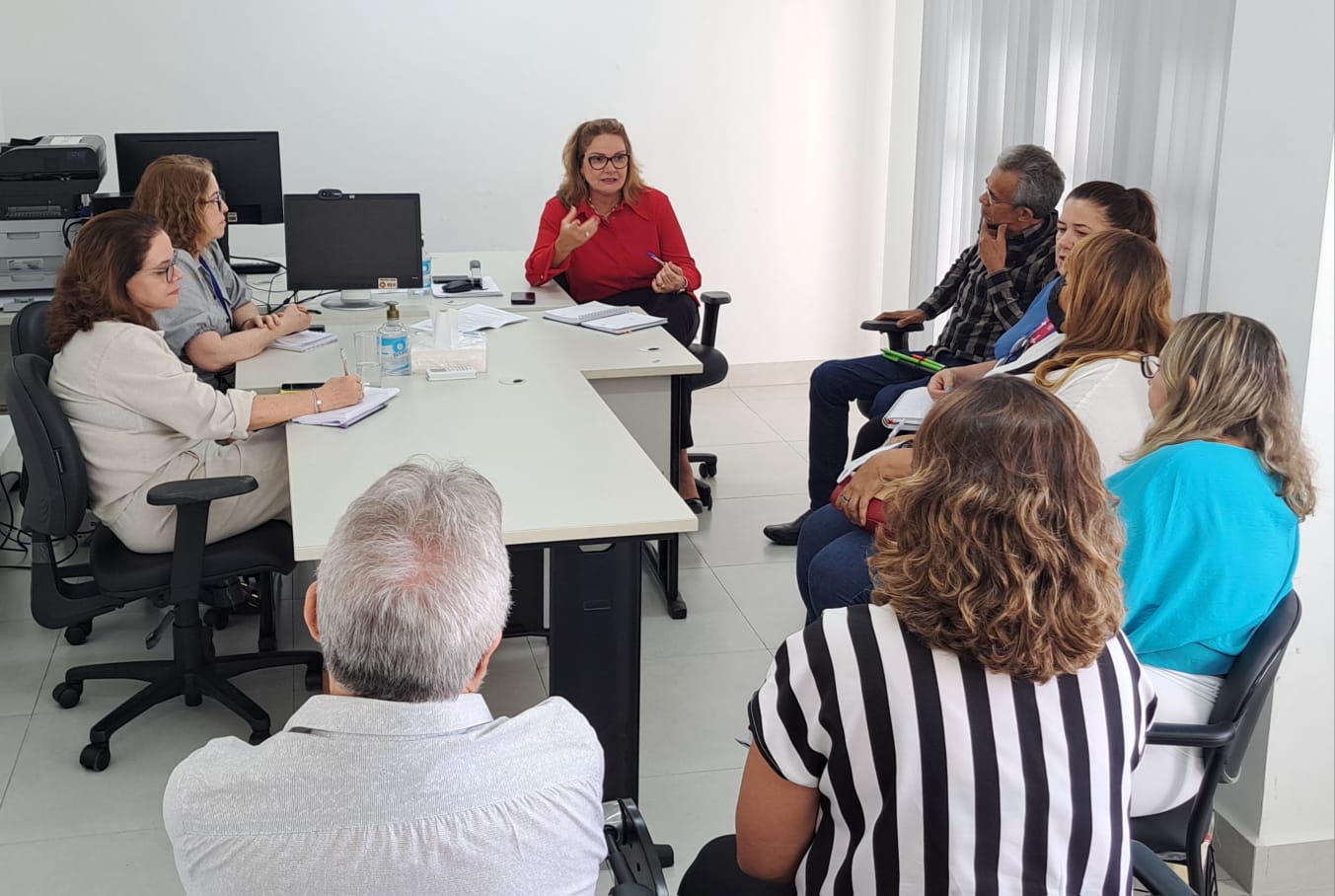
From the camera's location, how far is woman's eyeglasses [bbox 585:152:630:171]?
4648 mm

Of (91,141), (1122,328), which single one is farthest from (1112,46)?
(91,141)

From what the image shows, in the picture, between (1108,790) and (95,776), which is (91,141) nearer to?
(95,776)

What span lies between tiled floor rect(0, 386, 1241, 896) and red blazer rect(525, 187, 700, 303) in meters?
0.94

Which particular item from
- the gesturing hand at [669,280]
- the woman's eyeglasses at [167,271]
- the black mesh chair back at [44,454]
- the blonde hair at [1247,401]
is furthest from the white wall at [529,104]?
the blonde hair at [1247,401]

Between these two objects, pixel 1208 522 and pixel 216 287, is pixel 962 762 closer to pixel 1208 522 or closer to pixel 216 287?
pixel 1208 522

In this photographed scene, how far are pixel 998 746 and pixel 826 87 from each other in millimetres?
5178

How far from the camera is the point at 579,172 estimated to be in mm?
4746

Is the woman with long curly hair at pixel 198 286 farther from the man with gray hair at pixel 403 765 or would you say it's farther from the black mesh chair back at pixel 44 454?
the man with gray hair at pixel 403 765

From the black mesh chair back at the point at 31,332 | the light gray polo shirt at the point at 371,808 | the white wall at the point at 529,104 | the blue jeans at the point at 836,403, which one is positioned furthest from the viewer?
the white wall at the point at 529,104

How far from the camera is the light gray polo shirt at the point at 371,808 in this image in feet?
4.24

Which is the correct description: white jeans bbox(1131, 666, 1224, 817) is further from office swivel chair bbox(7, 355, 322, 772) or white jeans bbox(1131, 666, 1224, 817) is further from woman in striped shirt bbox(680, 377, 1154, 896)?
office swivel chair bbox(7, 355, 322, 772)

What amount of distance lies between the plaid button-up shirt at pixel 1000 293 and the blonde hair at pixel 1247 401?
1883 mm

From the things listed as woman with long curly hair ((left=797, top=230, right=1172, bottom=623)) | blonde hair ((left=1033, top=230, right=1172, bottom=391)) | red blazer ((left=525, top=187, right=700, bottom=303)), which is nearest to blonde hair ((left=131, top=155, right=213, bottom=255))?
red blazer ((left=525, top=187, right=700, bottom=303))

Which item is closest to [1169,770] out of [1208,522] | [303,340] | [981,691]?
[1208,522]
